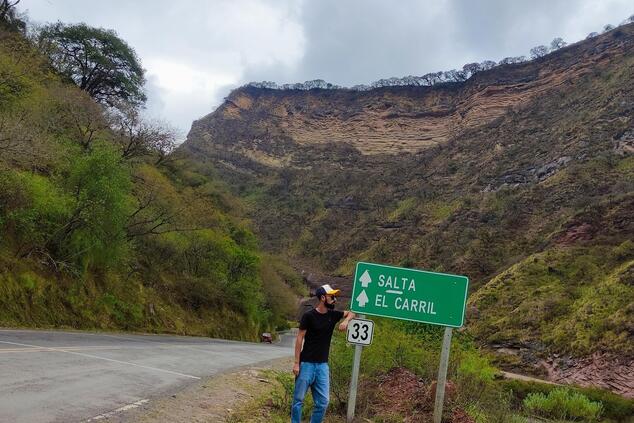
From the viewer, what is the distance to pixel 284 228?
96188 mm

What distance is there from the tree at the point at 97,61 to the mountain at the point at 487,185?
97.0 ft

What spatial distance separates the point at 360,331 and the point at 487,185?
7449 cm

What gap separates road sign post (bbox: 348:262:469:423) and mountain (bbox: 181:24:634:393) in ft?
82.5

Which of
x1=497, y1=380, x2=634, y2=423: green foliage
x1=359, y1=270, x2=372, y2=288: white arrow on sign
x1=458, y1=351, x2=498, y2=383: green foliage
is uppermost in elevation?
x1=359, y1=270, x2=372, y2=288: white arrow on sign

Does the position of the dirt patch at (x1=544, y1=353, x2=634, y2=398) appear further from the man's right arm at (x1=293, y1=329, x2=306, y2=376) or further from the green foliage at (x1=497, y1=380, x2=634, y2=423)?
the man's right arm at (x1=293, y1=329, x2=306, y2=376)

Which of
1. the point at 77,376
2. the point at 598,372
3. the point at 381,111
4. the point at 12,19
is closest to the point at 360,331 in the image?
the point at 77,376

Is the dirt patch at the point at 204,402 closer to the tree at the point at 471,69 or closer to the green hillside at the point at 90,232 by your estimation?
the green hillside at the point at 90,232

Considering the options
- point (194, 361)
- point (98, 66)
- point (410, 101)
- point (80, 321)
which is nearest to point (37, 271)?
point (80, 321)

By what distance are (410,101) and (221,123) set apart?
46952 millimetres

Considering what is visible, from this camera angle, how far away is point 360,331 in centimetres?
679

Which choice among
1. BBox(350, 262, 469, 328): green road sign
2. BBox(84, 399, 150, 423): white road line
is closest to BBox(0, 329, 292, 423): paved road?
BBox(84, 399, 150, 423): white road line

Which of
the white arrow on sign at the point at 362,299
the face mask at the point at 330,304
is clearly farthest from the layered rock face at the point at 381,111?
the face mask at the point at 330,304

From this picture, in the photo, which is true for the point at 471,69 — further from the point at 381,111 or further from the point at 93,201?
the point at 93,201

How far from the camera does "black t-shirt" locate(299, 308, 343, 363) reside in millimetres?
5852
